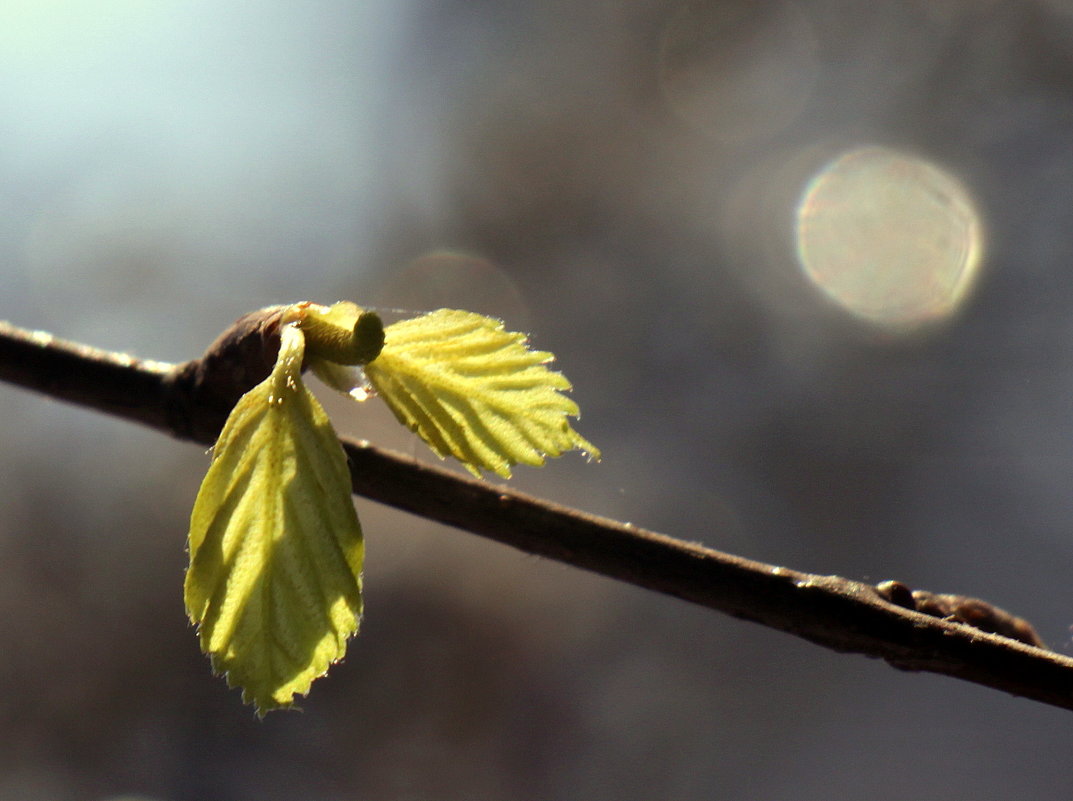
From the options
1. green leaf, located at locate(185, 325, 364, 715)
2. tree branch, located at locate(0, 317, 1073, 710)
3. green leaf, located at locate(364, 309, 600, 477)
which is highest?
green leaf, located at locate(364, 309, 600, 477)

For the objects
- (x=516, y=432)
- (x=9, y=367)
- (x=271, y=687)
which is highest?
(x=516, y=432)

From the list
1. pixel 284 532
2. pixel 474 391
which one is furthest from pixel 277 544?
pixel 474 391

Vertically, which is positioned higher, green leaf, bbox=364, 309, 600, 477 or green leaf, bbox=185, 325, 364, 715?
green leaf, bbox=364, 309, 600, 477

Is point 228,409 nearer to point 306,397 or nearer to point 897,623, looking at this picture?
point 306,397

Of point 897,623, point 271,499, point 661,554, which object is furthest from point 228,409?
point 897,623

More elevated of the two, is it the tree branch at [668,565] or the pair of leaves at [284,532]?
the tree branch at [668,565]

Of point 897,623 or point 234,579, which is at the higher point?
point 897,623

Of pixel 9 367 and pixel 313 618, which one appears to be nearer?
pixel 313 618
